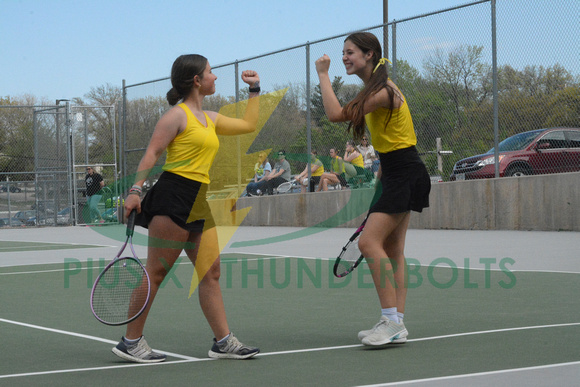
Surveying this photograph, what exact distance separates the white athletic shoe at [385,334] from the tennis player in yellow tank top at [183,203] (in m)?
0.74

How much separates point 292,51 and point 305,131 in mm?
1949

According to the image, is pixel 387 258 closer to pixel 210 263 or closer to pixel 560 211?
pixel 210 263

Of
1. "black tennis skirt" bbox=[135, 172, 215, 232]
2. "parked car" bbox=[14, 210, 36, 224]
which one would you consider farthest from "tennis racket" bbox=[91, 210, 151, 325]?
"parked car" bbox=[14, 210, 36, 224]

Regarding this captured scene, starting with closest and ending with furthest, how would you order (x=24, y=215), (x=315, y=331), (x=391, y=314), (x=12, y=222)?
1. (x=391, y=314)
2. (x=315, y=331)
3. (x=12, y=222)
4. (x=24, y=215)

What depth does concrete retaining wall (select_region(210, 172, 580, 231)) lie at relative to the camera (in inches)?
603

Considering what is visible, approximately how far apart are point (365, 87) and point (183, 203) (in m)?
1.41

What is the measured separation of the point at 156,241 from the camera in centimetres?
511

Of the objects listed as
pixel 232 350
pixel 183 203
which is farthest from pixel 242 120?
pixel 232 350

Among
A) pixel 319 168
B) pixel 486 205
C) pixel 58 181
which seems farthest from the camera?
pixel 58 181

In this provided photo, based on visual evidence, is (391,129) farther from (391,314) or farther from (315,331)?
(315,331)

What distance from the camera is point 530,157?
609 inches

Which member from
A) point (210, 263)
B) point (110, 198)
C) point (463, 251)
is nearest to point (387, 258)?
point (210, 263)

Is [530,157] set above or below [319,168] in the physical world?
above

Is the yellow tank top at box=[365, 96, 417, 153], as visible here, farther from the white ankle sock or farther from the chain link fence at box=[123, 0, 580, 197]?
the chain link fence at box=[123, 0, 580, 197]
